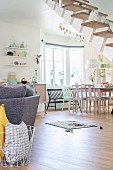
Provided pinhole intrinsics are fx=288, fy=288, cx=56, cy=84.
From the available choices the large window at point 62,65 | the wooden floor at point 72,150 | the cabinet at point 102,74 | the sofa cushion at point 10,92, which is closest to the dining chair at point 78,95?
the large window at point 62,65

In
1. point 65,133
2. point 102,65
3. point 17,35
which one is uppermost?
point 17,35

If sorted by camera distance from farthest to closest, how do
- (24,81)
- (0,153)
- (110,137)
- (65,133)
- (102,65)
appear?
(102,65), (24,81), (65,133), (110,137), (0,153)

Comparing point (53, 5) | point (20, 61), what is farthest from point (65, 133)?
point (20, 61)

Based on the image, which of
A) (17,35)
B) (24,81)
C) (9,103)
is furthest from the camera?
(17,35)

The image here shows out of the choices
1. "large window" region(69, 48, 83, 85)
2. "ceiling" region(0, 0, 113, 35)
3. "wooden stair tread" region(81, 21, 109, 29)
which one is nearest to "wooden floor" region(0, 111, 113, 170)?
"wooden stair tread" region(81, 21, 109, 29)

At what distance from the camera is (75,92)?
29.9ft

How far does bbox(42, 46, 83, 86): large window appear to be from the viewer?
35.0 ft

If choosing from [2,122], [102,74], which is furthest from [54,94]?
[2,122]

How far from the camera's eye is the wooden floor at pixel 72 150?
3.03m

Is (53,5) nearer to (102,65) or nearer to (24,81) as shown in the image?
(24,81)

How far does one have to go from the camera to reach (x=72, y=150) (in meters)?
3.73

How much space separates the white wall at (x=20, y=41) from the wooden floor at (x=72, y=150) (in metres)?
3.86

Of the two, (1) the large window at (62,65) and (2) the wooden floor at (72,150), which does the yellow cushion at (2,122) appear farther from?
(1) the large window at (62,65)

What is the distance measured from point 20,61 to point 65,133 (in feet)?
14.9
